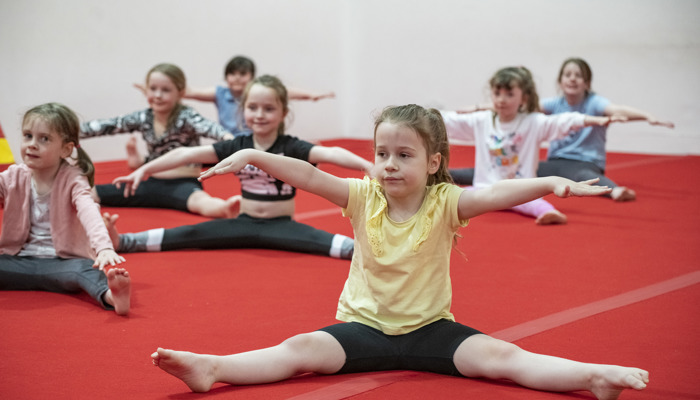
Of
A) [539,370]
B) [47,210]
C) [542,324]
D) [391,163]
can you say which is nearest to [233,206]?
[47,210]

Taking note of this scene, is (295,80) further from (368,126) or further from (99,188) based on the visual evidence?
(99,188)

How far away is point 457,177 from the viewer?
5.11m

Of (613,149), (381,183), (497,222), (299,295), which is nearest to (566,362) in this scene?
(381,183)

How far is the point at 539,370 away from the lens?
1.83 m

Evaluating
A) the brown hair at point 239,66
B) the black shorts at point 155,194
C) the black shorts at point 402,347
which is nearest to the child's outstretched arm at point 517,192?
the black shorts at point 402,347

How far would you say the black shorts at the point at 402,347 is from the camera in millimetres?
1947

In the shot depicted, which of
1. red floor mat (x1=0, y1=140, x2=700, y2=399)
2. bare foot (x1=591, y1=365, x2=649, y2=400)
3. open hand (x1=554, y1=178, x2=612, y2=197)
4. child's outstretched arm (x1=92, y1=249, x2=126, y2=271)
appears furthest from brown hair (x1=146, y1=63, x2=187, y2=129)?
bare foot (x1=591, y1=365, x2=649, y2=400)

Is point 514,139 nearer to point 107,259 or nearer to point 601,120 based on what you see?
point 601,120

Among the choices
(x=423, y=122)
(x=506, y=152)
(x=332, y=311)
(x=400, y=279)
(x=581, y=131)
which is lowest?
(x=332, y=311)

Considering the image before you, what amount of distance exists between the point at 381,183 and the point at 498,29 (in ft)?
19.4

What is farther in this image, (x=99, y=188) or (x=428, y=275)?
(x=99, y=188)

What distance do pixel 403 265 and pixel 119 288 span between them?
94 cm

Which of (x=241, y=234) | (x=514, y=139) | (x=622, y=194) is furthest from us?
(x=622, y=194)

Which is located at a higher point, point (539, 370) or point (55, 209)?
point (55, 209)
